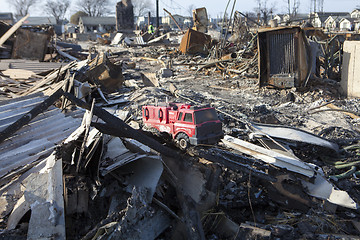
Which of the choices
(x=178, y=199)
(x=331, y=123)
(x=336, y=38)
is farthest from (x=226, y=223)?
(x=336, y=38)

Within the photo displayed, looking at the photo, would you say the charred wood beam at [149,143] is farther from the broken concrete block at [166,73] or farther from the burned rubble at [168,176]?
the broken concrete block at [166,73]

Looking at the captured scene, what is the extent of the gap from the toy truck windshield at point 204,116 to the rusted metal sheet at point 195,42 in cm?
1483

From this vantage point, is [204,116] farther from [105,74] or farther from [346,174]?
→ [105,74]

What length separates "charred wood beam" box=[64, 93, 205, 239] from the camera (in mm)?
3414

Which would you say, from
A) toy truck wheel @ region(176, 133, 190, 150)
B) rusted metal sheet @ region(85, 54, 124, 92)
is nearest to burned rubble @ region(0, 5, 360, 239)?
toy truck wheel @ region(176, 133, 190, 150)

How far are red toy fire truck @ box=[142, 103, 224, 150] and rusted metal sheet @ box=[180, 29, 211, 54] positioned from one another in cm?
1461

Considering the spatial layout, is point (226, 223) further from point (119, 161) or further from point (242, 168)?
point (119, 161)

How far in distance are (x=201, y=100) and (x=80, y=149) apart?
699 centimetres

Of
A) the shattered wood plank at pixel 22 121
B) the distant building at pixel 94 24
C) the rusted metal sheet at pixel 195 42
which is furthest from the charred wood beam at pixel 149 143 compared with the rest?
the distant building at pixel 94 24

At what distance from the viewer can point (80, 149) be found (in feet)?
12.8

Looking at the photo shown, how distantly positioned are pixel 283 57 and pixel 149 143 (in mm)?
9037

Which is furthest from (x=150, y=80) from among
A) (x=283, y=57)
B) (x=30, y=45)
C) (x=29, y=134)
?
(x=29, y=134)

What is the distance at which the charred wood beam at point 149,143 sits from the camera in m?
3.41

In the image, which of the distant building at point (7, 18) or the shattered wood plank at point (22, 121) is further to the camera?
the distant building at point (7, 18)
